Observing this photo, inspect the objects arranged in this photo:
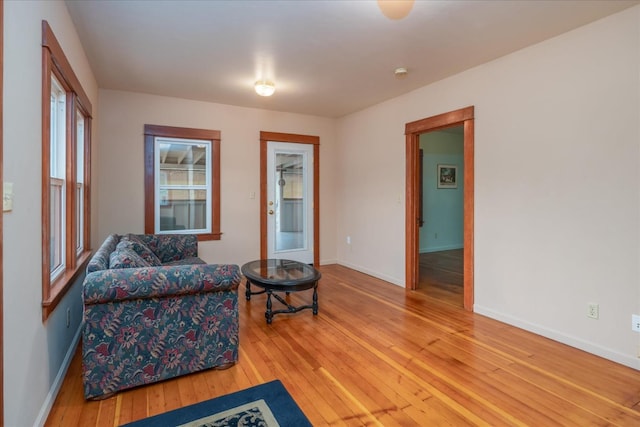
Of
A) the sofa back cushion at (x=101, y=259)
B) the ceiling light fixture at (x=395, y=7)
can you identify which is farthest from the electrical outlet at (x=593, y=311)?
the sofa back cushion at (x=101, y=259)

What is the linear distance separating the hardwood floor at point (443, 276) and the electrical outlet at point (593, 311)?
1261 mm

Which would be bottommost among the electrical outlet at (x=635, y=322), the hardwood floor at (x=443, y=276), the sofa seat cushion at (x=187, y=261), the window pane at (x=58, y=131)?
the hardwood floor at (x=443, y=276)

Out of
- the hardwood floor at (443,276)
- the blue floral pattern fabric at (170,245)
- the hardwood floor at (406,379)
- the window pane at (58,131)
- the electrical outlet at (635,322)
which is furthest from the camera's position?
the hardwood floor at (443,276)

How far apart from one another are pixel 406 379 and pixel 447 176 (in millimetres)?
5808

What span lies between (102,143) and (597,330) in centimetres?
543

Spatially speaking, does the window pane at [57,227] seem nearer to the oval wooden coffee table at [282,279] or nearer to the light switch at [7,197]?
the light switch at [7,197]

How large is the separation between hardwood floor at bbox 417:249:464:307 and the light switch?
3.82 m

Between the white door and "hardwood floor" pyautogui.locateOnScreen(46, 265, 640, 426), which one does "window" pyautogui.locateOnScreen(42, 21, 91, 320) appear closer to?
"hardwood floor" pyautogui.locateOnScreen(46, 265, 640, 426)

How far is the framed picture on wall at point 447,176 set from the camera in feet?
23.8

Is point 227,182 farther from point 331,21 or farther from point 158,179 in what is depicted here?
point 331,21

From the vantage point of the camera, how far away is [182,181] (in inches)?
191

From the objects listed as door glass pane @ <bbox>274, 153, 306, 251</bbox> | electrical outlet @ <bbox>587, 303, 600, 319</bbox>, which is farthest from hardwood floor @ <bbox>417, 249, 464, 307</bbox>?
door glass pane @ <bbox>274, 153, 306, 251</bbox>

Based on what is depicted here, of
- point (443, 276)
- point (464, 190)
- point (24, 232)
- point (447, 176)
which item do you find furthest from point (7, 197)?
point (447, 176)

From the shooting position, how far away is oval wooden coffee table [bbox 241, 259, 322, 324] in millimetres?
3125
